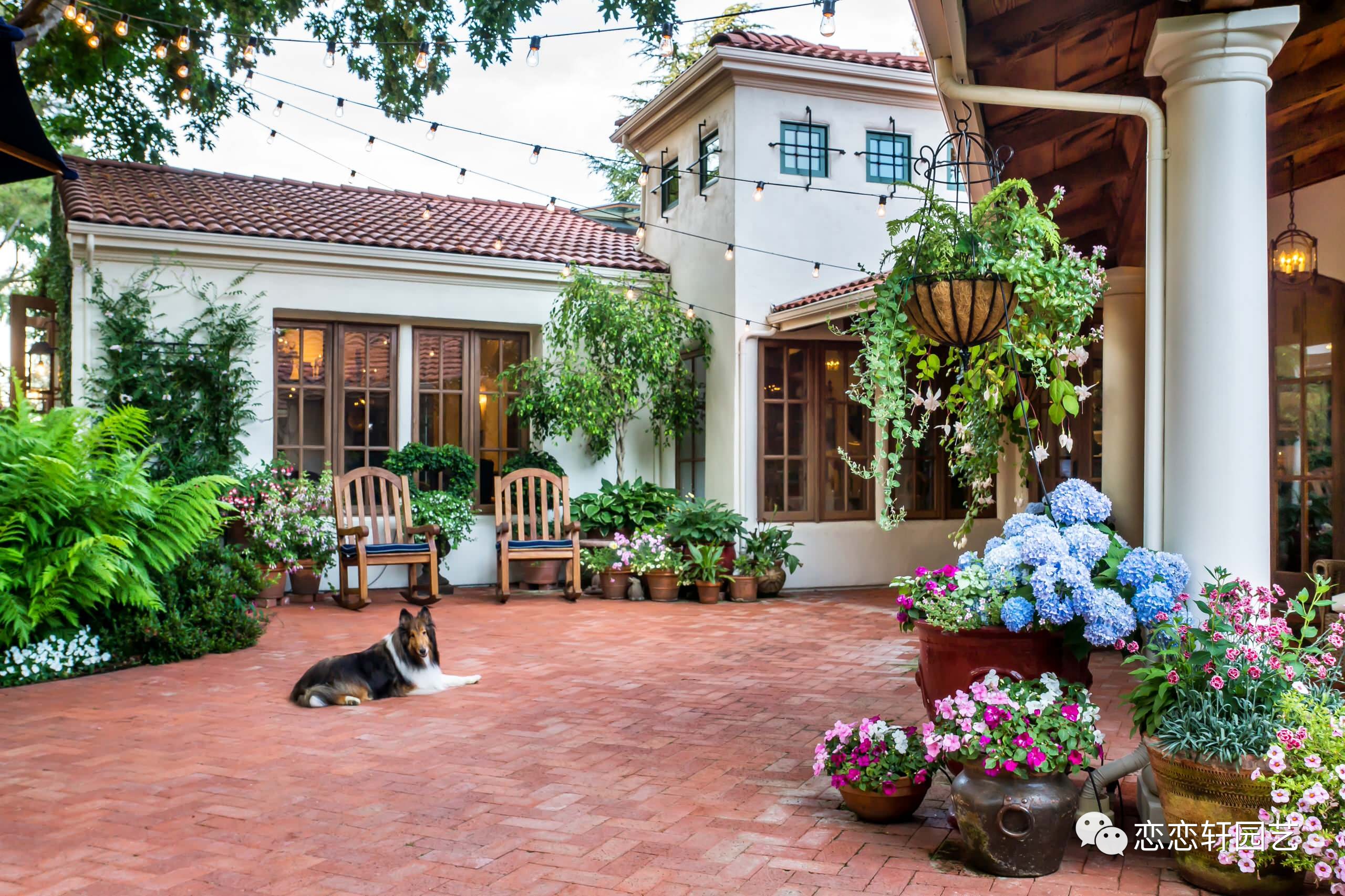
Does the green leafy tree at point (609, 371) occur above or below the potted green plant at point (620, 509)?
above

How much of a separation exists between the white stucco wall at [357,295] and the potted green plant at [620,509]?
563 mm

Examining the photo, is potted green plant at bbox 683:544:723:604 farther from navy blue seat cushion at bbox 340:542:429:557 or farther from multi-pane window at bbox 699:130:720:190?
multi-pane window at bbox 699:130:720:190

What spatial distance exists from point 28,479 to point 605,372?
479 cm

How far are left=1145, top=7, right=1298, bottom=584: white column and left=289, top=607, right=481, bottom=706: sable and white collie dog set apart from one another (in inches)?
132

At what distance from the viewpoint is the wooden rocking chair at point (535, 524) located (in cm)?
812

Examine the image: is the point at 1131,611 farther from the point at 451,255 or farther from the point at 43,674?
the point at 451,255

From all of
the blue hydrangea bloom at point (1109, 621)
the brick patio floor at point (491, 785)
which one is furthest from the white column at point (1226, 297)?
the brick patio floor at point (491, 785)

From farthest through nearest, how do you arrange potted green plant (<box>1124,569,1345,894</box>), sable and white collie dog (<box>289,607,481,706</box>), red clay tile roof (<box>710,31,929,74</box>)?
red clay tile roof (<box>710,31,929,74</box>) < sable and white collie dog (<box>289,607,481,706</box>) < potted green plant (<box>1124,569,1345,894</box>)

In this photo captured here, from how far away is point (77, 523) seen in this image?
536 cm

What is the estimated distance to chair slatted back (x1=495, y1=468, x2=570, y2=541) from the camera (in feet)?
27.8

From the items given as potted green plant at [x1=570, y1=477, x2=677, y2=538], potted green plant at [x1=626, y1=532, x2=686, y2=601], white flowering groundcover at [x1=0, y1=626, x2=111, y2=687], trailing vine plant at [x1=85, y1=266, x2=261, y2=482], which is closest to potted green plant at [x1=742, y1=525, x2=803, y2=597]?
potted green plant at [x1=626, y1=532, x2=686, y2=601]

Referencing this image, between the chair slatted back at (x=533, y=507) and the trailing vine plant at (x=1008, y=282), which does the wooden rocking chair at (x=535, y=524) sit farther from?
the trailing vine plant at (x=1008, y=282)

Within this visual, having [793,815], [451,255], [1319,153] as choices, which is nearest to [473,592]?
[451,255]

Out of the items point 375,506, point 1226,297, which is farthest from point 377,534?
point 1226,297
